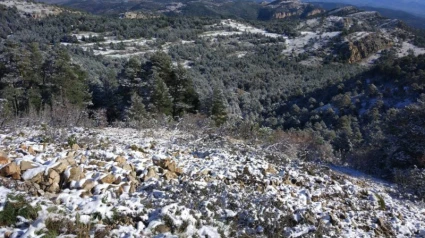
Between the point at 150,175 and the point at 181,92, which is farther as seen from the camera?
the point at 181,92

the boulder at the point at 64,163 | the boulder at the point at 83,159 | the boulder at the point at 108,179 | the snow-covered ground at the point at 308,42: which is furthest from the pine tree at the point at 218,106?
the snow-covered ground at the point at 308,42

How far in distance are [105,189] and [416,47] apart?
255 feet

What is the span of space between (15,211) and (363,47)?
255ft

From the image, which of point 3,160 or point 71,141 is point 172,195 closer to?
point 71,141

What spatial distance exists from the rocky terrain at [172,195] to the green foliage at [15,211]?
0.02 meters

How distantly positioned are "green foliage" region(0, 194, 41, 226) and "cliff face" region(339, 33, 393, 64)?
7254 cm

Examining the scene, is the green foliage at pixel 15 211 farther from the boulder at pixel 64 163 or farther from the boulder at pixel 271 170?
the boulder at pixel 271 170

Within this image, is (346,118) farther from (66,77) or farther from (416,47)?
(416,47)

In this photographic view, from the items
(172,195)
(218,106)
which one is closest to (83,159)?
(172,195)

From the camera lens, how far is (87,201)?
5590 millimetres

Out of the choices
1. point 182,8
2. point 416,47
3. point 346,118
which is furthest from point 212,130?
point 182,8

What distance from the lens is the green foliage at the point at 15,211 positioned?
484 cm

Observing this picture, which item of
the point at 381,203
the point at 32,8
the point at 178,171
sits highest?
the point at 32,8

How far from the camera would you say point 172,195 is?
6.23 m
